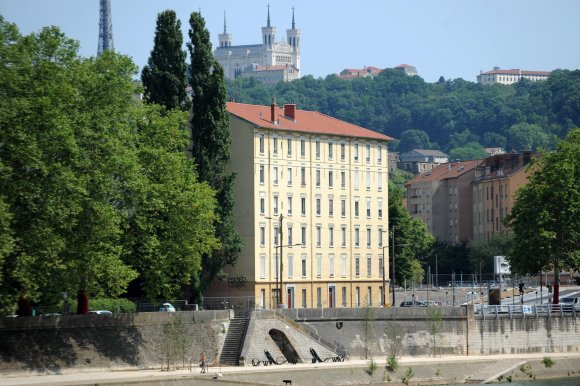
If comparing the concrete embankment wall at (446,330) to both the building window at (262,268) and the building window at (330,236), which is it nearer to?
the building window at (262,268)

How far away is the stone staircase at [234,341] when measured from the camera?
10006 cm

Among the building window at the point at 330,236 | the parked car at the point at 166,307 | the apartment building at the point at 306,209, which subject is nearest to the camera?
the parked car at the point at 166,307

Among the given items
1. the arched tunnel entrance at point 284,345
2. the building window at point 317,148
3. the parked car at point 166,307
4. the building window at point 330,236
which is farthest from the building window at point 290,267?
the arched tunnel entrance at point 284,345

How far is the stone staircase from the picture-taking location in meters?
100

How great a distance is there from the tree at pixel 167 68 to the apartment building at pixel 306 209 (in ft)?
45.2

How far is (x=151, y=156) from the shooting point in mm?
98000

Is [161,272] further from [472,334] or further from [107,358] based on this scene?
[472,334]

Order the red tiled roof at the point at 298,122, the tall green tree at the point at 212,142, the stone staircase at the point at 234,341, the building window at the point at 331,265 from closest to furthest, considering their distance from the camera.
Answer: the stone staircase at the point at 234,341, the tall green tree at the point at 212,142, the red tiled roof at the point at 298,122, the building window at the point at 331,265

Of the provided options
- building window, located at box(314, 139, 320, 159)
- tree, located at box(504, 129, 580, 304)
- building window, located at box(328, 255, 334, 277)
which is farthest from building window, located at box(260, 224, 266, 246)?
tree, located at box(504, 129, 580, 304)

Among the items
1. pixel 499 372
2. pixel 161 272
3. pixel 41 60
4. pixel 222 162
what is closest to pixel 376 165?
pixel 222 162

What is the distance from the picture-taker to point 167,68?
116 m

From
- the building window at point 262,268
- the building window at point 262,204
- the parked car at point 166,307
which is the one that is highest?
the building window at point 262,204

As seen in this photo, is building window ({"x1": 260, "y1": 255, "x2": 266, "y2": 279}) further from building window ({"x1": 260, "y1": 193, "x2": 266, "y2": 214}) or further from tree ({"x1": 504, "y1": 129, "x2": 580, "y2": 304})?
tree ({"x1": 504, "y1": 129, "x2": 580, "y2": 304})

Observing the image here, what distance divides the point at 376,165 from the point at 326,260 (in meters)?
11.8
